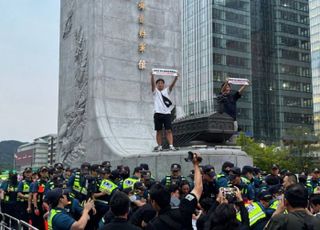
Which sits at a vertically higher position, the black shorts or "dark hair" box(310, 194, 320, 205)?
the black shorts

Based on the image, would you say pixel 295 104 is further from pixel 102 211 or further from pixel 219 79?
pixel 102 211

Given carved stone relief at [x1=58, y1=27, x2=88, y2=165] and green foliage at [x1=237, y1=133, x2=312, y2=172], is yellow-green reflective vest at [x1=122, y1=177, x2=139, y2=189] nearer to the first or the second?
carved stone relief at [x1=58, y1=27, x2=88, y2=165]

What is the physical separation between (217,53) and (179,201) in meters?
70.2

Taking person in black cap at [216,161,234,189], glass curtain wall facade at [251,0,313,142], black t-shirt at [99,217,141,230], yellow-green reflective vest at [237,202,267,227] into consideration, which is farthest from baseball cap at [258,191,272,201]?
glass curtain wall facade at [251,0,313,142]

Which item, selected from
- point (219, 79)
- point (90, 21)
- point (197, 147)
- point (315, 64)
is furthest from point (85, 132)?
point (315, 64)

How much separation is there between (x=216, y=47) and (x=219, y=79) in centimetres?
548

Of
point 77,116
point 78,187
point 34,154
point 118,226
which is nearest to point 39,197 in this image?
point 78,187

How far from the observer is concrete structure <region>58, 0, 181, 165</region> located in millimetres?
18062

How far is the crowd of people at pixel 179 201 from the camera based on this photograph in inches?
145

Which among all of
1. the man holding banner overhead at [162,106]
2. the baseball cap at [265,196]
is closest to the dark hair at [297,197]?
the baseball cap at [265,196]

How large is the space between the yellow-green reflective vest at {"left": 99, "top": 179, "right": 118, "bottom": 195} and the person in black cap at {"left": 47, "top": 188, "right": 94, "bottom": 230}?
275 centimetres

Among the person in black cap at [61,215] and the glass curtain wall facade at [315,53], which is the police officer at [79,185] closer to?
the person in black cap at [61,215]

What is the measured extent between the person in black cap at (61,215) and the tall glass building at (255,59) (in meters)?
69.0

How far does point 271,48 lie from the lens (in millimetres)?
80875
